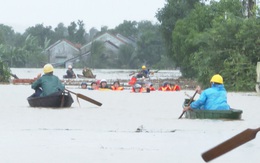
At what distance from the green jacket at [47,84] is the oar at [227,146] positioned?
515 inches

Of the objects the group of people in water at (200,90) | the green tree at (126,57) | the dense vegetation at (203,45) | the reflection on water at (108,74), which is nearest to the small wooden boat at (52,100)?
the group of people in water at (200,90)

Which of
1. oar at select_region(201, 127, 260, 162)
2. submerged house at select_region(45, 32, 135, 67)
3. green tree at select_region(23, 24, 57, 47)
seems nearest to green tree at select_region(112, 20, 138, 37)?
green tree at select_region(23, 24, 57, 47)

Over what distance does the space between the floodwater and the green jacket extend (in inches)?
26.3

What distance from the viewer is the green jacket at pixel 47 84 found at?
21891mm

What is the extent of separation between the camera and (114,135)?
47.5ft

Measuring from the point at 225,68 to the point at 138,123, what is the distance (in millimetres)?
18117

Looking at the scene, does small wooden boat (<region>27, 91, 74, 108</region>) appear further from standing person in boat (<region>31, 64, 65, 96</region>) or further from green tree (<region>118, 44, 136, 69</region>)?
green tree (<region>118, 44, 136, 69</region>)

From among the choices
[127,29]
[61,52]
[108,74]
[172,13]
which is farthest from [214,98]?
[127,29]

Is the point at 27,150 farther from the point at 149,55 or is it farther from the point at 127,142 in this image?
the point at 149,55

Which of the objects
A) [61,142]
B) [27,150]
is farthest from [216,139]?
[27,150]

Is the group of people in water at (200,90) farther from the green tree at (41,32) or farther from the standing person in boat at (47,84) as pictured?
the green tree at (41,32)

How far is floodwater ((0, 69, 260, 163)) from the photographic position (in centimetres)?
1131

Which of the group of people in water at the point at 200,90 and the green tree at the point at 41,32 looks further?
the green tree at the point at 41,32

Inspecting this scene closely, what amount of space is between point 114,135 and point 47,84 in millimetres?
7832
